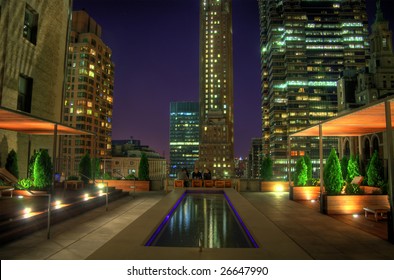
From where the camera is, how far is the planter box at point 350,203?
11.8m

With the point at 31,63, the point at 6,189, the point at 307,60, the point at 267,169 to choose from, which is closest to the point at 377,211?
the point at 267,169

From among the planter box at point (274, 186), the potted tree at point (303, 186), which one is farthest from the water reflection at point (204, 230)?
the planter box at point (274, 186)

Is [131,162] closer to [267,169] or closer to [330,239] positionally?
[267,169]

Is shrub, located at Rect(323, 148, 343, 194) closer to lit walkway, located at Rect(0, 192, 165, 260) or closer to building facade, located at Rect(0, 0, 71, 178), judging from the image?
lit walkway, located at Rect(0, 192, 165, 260)

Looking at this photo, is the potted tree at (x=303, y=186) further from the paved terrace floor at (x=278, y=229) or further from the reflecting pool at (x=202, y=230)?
the paved terrace floor at (x=278, y=229)

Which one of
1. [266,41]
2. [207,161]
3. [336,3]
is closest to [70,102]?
[207,161]

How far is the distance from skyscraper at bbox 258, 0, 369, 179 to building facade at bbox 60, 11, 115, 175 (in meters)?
76.5

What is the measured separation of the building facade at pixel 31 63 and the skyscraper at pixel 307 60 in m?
109

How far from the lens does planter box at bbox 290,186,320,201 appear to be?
16484 millimetres

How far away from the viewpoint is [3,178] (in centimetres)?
1311

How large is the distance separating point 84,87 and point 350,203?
364ft
